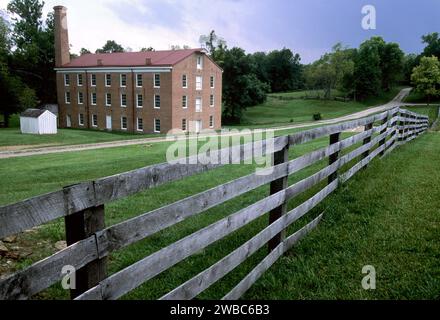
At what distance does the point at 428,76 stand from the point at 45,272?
86850 mm

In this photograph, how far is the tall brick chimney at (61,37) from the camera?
5272cm

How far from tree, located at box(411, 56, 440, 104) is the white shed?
6666 centimetres

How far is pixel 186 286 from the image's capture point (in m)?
3.01

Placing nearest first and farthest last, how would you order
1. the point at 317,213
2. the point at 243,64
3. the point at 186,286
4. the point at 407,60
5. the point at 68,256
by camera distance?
the point at 68,256, the point at 186,286, the point at 317,213, the point at 243,64, the point at 407,60

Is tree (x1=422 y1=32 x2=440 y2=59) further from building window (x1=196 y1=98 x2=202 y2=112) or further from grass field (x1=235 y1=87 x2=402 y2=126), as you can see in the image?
building window (x1=196 y1=98 x2=202 y2=112)

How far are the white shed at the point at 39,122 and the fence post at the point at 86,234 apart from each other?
40550 mm

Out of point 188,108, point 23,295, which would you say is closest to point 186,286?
point 23,295

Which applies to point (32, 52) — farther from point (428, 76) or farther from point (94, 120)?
point (428, 76)

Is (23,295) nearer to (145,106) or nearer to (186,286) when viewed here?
(186,286)

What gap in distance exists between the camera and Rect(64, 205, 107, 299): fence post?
2.25 metres

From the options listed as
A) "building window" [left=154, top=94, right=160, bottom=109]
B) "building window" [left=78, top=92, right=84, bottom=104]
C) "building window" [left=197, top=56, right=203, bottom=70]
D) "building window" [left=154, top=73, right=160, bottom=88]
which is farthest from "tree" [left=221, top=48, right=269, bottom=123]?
"building window" [left=78, top=92, right=84, bottom=104]

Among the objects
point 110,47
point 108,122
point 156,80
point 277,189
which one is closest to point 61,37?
point 108,122

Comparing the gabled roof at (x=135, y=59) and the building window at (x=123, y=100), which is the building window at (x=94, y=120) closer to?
the building window at (x=123, y=100)
